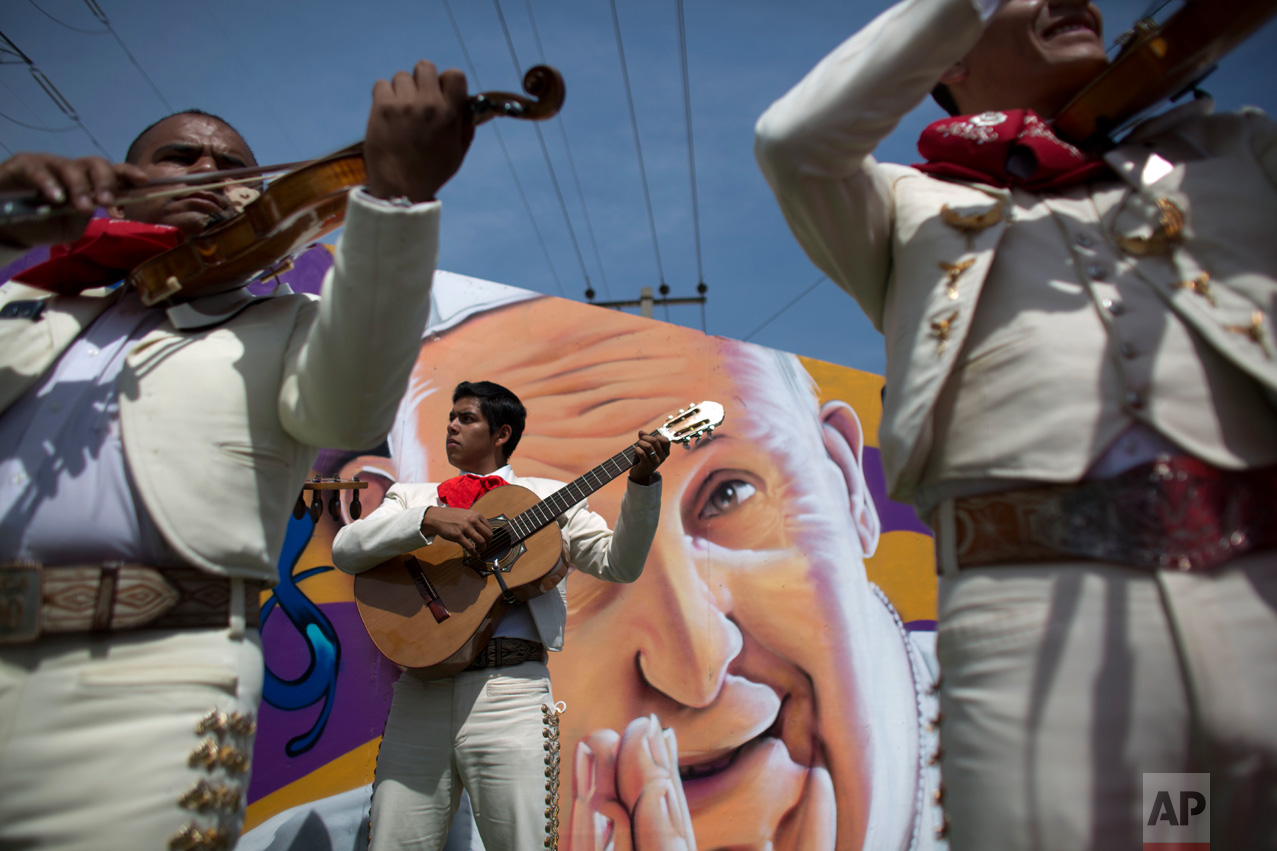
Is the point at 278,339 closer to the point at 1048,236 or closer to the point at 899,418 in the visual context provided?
the point at 899,418

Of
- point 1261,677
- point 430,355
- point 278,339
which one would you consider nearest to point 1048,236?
point 1261,677

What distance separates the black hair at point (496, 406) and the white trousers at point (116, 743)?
1776 mm

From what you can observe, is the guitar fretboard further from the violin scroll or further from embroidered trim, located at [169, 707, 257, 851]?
the violin scroll

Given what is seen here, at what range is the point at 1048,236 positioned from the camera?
4.63 ft

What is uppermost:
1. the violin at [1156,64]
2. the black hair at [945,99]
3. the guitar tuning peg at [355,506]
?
the black hair at [945,99]

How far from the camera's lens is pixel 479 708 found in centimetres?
239

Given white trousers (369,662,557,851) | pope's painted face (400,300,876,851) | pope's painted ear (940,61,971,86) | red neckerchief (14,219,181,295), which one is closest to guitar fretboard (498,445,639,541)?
white trousers (369,662,557,851)

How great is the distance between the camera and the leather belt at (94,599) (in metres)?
1.19

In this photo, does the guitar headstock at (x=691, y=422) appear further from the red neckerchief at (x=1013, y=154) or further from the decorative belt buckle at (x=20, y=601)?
the decorative belt buckle at (x=20, y=601)

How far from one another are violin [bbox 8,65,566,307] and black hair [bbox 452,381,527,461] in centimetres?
145

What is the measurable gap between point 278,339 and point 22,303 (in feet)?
1.49

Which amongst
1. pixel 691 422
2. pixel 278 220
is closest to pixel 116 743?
pixel 278 220

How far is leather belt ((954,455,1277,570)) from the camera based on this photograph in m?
1.13

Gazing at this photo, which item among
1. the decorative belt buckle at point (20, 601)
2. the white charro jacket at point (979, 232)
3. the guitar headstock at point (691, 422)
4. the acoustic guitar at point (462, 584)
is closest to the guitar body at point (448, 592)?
the acoustic guitar at point (462, 584)
